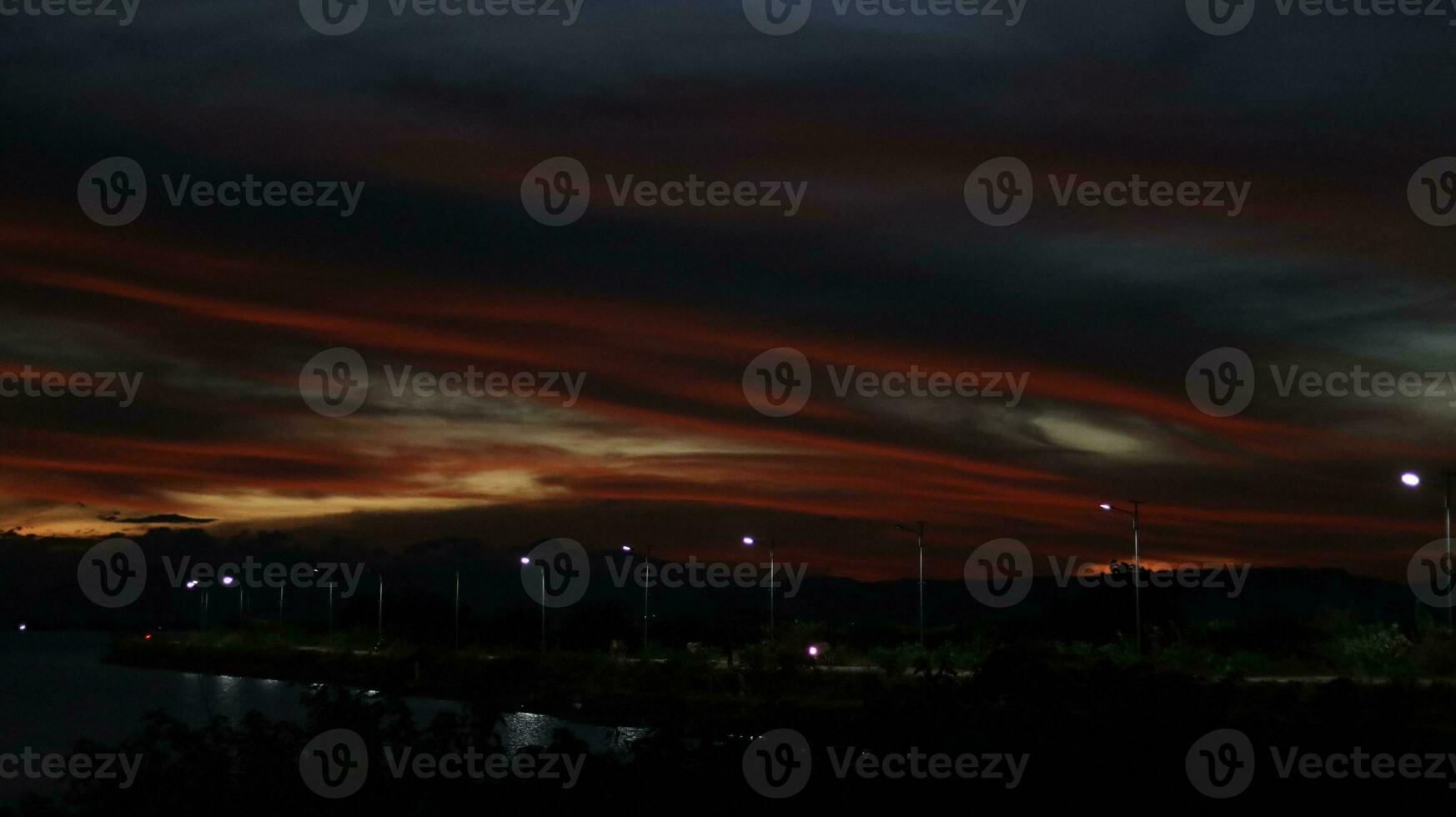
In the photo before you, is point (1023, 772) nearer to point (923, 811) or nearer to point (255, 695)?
point (923, 811)

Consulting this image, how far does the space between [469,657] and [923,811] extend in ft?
284

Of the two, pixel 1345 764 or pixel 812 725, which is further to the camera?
pixel 812 725

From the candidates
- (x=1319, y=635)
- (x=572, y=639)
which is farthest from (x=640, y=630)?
(x=1319, y=635)

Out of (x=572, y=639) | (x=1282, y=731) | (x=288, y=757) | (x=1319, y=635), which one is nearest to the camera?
(x=288, y=757)

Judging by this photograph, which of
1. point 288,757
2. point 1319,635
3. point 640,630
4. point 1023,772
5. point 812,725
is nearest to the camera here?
point 288,757

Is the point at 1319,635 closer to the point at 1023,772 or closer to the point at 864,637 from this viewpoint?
the point at 864,637

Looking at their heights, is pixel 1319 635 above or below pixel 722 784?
above

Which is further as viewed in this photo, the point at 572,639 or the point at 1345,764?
the point at 572,639

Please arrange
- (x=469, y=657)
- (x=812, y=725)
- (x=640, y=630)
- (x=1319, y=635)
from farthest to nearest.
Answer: (x=640, y=630) → (x=469, y=657) → (x=1319, y=635) → (x=812, y=725)

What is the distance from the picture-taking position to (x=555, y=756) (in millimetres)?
10664

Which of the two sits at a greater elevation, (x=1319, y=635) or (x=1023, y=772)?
(x=1319, y=635)

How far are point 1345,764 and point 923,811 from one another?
3638mm

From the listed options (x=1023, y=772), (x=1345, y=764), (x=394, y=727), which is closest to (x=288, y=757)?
(x=394, y=727)

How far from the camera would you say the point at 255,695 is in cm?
9994
